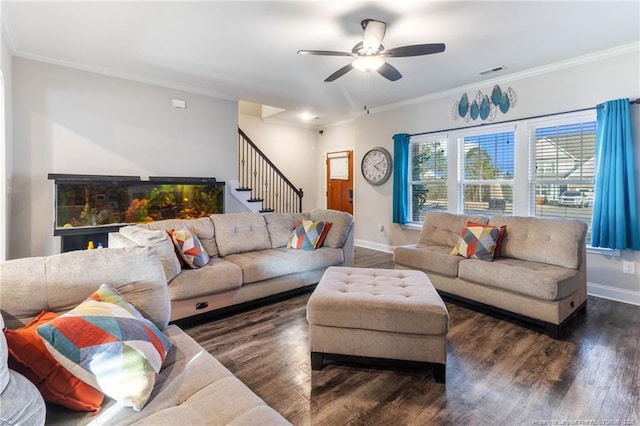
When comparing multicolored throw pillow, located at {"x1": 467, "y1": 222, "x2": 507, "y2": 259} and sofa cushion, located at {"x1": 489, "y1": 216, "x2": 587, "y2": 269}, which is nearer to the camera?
sofa cushion, located at {"x1": 489, "y1": 216, "x2": 587, "y2": 269}

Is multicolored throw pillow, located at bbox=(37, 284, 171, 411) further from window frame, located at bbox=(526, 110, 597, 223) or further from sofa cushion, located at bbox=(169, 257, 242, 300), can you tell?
window frame, located at bbox=(526, 110, 597, 223)

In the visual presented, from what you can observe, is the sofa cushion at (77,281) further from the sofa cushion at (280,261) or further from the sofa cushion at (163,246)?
the sofa cushion at (280,261)

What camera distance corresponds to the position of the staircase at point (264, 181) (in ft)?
21.4

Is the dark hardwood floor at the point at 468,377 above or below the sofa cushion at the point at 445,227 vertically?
below

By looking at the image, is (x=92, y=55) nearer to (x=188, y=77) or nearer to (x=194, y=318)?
(x=188, y=77)

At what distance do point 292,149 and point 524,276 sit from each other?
5.83m

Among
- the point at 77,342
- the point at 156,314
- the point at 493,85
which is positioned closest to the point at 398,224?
the point at 493,85

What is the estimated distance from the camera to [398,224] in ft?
18.3

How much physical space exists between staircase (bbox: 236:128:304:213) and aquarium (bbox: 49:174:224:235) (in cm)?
134

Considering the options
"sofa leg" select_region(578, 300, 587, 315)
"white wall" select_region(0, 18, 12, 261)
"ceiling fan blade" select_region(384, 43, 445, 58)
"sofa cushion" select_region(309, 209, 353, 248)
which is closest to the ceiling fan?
Result: "ceiling fan blade" select_region(384, 43, 445, 58)

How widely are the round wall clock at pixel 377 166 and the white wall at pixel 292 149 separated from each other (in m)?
2.03

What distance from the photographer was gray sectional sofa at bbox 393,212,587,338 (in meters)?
2.57

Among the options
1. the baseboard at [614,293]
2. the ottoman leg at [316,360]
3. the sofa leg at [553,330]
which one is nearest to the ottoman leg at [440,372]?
the ottoman leg at [316,360]

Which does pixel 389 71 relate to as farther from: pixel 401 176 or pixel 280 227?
pixel 401 176
